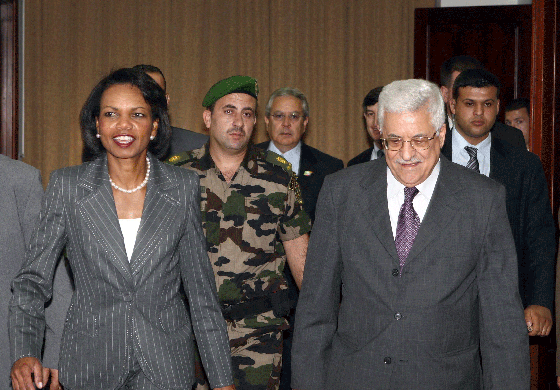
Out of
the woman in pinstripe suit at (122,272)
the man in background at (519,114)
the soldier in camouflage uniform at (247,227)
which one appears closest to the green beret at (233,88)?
the soldier in camouflage uniform at (247,227)

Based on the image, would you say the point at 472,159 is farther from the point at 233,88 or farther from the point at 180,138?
the point at 180,138

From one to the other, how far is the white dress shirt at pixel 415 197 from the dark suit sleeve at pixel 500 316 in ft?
0.68

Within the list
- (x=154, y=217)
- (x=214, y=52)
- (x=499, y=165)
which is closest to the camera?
(x=154, y=217)

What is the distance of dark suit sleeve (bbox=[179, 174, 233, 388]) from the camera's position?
2342mm

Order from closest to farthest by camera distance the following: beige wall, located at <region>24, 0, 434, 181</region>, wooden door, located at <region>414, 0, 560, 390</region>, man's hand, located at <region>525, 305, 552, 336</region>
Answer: man's hand, located at <region>525, 305, 552, 336</region>
wooden door, located at <region>414, 0, 560, 390</region>
beige wall, located at <region>24, 0, 434, 181</region>

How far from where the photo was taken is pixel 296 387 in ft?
7.57

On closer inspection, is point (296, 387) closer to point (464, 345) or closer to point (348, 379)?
point (348, 379)

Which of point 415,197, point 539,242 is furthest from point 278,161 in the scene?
point 539,242

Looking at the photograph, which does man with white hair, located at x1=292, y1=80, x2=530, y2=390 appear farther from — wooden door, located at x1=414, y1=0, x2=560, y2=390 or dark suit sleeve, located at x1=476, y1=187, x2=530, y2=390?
wooden door, located at x1=414, y1=0, x2=560, y2=390

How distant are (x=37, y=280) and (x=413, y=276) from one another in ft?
3.91

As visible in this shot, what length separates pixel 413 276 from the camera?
82.6 inches

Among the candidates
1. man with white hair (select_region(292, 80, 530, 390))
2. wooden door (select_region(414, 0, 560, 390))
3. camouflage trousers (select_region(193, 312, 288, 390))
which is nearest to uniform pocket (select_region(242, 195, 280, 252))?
camouflage trousers (select_region(193, 312, 288, 390))

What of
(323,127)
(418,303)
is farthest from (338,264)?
(323,127)

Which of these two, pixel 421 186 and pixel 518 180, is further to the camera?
pixel 518 180
